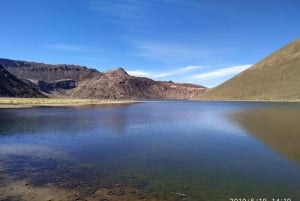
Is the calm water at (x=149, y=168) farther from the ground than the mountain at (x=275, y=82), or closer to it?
closer to it

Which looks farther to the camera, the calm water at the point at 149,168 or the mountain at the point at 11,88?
the mountain at the point at 11,88

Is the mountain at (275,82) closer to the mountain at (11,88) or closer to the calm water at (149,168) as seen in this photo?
the mountain at (11,88)

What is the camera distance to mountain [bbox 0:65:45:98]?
158m

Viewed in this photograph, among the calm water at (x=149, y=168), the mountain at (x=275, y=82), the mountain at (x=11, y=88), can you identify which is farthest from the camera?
the mountain at (x=275, y=82)

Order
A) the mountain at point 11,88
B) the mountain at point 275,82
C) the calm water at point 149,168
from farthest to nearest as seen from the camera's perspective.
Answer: the mountain at point 275,82, the mountain at point 11,88, the calm water at point 149,168

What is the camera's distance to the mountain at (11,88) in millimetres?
157500

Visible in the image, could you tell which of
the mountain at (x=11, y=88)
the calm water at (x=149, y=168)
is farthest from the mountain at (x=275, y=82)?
the calm water at (x=149, y=168)

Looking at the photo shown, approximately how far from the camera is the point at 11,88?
16512 centimetres

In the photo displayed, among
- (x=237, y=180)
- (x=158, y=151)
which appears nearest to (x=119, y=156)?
(x=158, y=151)

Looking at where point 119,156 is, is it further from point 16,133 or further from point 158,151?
point 16,133

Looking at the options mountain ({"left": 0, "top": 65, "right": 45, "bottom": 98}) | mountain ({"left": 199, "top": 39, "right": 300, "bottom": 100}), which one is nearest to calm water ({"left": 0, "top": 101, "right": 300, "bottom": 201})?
mountain ({"left": 0, "top": 65, "right": 45, "bottom": 98})

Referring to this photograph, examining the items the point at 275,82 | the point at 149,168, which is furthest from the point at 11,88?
the point at 149,168

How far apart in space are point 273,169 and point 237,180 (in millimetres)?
3232

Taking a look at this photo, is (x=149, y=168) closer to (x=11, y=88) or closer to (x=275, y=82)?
(x=11, y=88)
